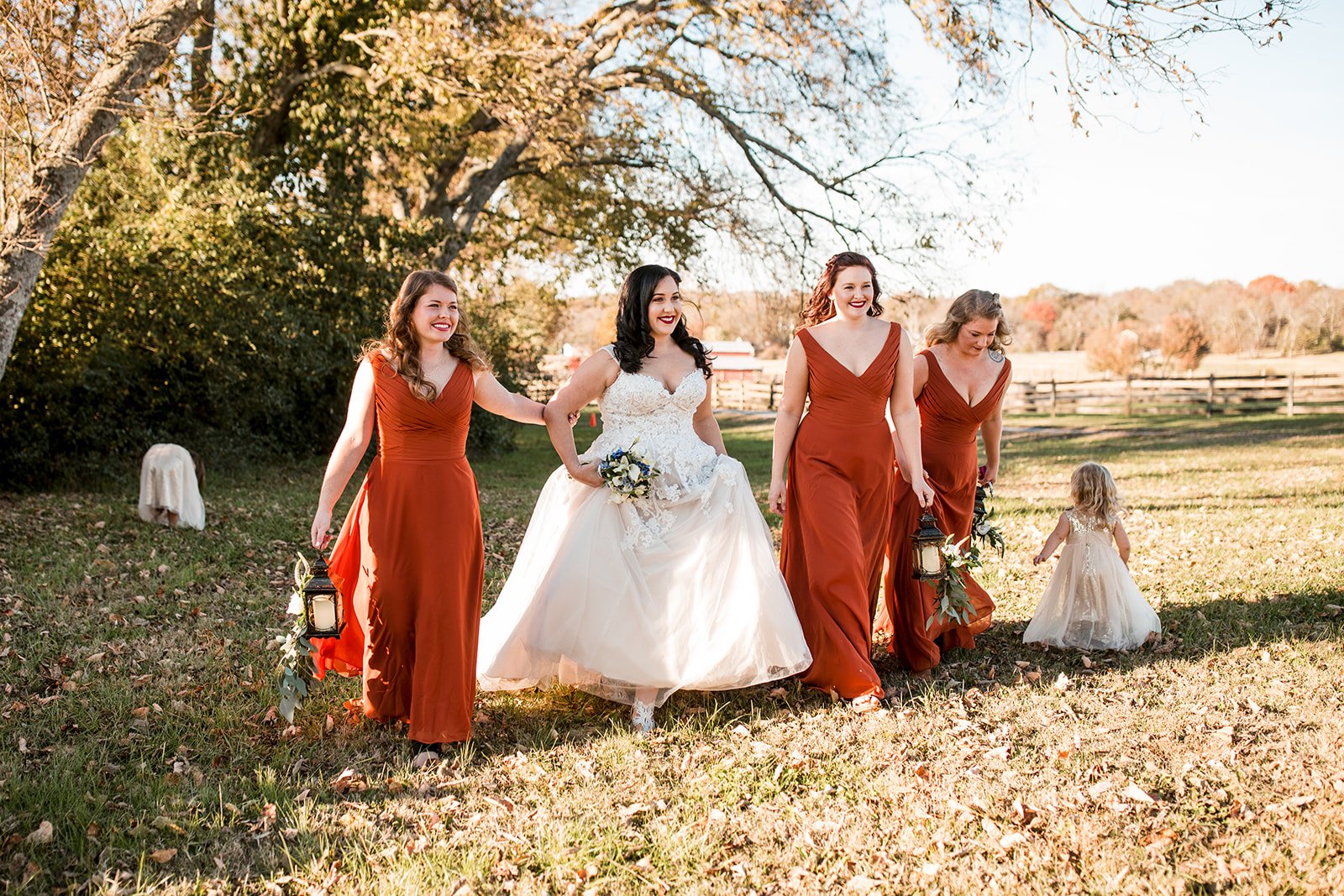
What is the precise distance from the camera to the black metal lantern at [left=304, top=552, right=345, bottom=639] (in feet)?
14.5

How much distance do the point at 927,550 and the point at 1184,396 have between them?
31.9 m

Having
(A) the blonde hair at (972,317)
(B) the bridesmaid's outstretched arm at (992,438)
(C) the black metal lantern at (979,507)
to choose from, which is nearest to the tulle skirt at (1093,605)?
(C) the black metal lantern at (979,507)

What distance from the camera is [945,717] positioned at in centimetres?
496

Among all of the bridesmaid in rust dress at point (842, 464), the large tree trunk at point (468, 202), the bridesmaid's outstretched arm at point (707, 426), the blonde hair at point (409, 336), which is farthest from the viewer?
the large tree trunk at point (468, 202)

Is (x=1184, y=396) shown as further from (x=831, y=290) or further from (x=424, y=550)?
(x=424, y=550)

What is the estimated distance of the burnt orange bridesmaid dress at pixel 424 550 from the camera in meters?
4.60

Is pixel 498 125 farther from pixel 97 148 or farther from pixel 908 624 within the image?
A: pixel 908 624

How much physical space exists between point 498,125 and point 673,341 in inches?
579

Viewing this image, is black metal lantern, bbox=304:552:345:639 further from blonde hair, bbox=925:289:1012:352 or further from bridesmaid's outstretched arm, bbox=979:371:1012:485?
bridesmaid's outstretched arm, bbox=979:371:1012:485

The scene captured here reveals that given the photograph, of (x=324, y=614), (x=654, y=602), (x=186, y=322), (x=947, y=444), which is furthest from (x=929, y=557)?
(x=186, y=322)

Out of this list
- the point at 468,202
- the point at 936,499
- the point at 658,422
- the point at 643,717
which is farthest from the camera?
the point at 468,202

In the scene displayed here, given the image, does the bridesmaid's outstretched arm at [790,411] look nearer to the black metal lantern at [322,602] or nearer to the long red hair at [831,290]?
the long red hair at [831,290]

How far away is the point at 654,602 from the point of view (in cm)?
501

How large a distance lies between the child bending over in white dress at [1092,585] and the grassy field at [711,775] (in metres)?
0.16
